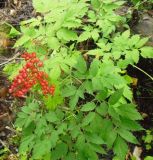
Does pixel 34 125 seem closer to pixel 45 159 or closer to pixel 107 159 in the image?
pixel 45 159

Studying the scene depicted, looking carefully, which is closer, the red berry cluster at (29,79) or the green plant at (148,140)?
the red berry cluster at (29,79)

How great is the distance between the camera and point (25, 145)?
2336mm

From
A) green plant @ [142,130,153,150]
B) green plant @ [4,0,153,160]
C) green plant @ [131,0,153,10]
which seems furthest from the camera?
green plant @ [131,0,153,10]

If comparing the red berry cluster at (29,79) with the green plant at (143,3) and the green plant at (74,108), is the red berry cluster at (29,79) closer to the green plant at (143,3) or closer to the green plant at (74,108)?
the green plant at (74,108)

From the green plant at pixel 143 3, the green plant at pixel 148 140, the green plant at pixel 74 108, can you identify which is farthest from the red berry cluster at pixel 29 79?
the green plant at pixel 143 3

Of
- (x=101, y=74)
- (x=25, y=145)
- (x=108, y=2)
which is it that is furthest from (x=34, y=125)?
(x=108, y=2)

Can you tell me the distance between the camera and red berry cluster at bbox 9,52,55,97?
2.38 metres

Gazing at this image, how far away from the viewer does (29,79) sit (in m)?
2.39

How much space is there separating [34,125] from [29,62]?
482 millimetres

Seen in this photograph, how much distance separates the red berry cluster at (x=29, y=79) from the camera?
2.38 metres

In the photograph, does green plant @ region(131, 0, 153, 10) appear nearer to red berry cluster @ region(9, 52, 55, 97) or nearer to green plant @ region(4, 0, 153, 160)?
green plant @ region(4, 0, 153, 160)

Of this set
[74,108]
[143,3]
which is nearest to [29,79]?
[74,108]

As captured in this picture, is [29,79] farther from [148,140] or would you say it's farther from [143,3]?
[143,3]

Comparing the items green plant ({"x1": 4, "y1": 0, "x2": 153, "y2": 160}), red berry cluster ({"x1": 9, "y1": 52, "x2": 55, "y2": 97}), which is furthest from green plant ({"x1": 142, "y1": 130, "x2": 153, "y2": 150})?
red berry cluster ({"x1": 9, "y1": 52, "x2": 55, "y2": 97})
